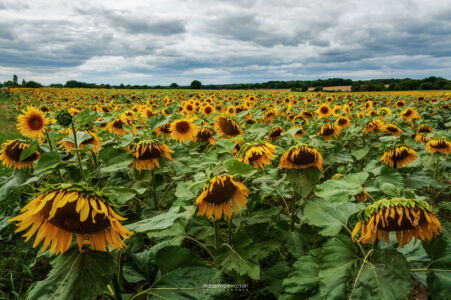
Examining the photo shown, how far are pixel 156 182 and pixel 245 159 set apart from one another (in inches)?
39.4

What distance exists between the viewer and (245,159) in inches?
76.6

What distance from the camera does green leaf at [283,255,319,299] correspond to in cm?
146

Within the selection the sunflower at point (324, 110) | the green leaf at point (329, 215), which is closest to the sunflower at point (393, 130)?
the sunflower at point (324, 110)

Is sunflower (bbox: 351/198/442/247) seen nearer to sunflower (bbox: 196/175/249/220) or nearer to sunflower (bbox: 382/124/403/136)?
sunflower (bbox: 196/175/249/220)

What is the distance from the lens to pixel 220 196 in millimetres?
1577

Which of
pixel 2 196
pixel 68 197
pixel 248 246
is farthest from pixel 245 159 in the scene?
pixel 2 196

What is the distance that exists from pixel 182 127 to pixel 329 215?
227cm

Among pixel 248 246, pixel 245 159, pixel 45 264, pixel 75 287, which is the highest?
pixel 245 159

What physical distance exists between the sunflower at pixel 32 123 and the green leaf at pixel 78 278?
8.67 ft

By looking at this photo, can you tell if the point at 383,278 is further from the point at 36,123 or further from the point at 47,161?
the point at 36,123

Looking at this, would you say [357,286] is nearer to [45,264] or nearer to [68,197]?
[68,197]

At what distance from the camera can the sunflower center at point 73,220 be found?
3.46ft

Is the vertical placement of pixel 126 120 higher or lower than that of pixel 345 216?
higher

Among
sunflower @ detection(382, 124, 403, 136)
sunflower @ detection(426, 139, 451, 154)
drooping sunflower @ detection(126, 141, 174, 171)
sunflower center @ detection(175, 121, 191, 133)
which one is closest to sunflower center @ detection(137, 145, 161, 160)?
drooping sunflower @ detection(126, 141, 174, 171)
